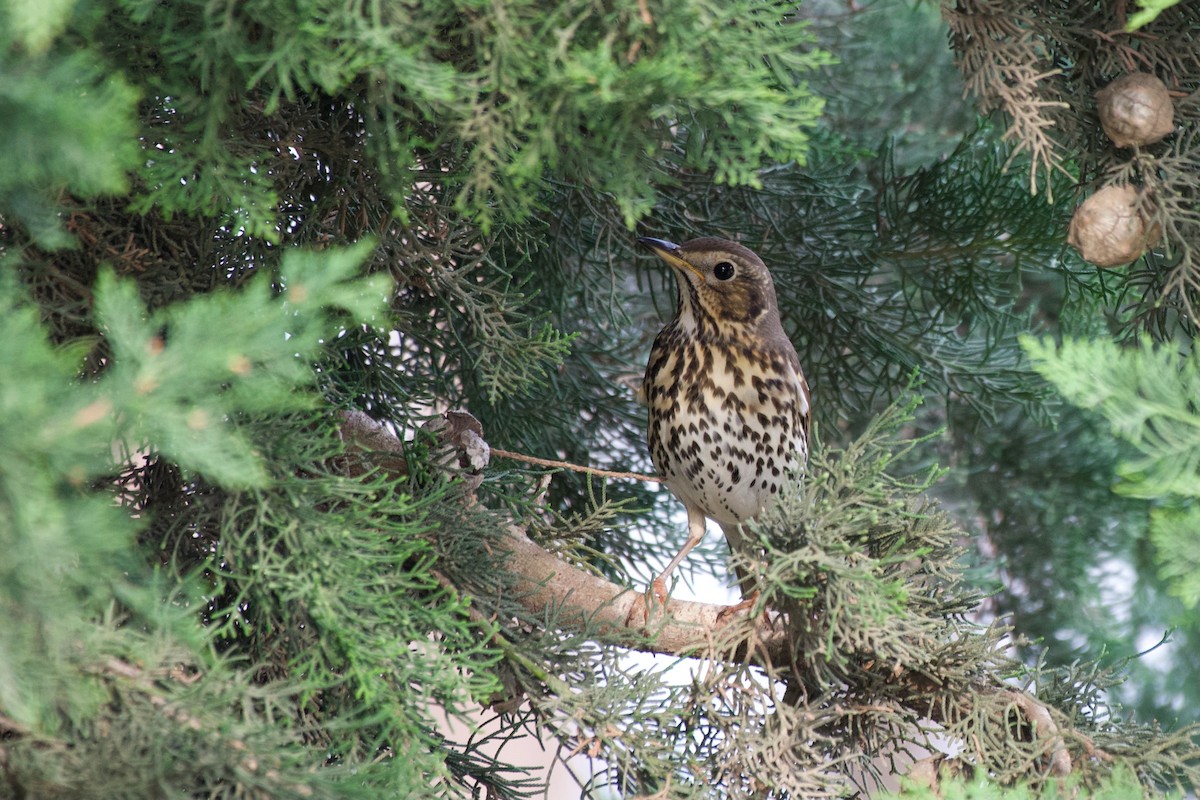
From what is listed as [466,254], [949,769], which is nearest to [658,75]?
[466,254]

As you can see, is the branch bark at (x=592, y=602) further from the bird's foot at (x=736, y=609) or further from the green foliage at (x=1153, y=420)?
the green foliage at (x=1153, y=420)

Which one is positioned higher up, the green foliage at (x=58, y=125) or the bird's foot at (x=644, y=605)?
the green foliage at (x=58, y=125)

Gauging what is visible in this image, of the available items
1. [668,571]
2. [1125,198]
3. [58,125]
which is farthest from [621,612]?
[58,125]

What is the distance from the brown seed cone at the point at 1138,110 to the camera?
3.61ft

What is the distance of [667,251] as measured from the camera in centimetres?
160

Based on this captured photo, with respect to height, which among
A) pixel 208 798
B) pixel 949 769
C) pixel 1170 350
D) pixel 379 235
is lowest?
pixel 949 769

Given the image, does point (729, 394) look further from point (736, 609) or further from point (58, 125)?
point (58, 125)

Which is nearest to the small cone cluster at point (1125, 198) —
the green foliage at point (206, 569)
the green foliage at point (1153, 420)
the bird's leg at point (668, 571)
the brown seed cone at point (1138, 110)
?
the brown seed cone at point (1138, 110)

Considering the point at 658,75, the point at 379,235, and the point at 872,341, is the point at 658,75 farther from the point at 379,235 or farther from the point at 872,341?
the point at 872,341

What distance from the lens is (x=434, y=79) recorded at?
0.84 meters

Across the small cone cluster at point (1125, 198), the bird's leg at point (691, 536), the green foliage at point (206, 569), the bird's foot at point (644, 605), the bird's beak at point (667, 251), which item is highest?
the green foliage at point (206, 569)

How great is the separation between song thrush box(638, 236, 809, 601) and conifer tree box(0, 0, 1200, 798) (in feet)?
0.59

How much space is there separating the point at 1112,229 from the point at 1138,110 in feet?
0.39

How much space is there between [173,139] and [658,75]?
1.35 feet
